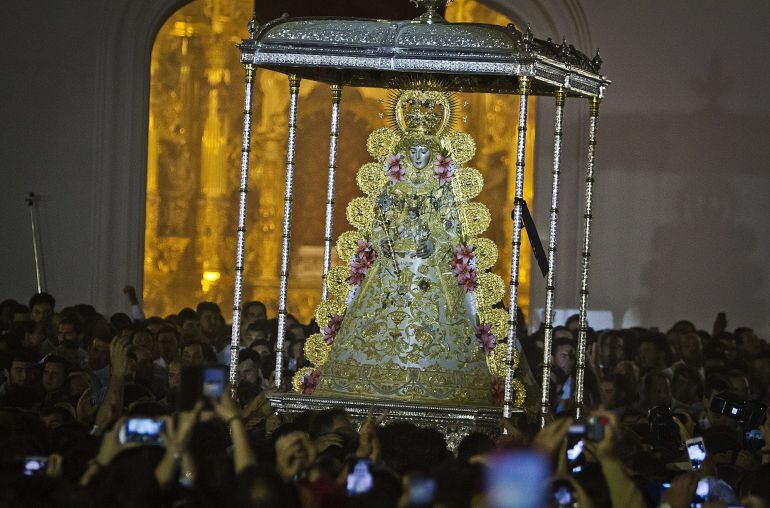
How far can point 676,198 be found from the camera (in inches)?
594

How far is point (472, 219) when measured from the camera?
1013 cm

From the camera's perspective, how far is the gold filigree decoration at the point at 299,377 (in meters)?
10.1

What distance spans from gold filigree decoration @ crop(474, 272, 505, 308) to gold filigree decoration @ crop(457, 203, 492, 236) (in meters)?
0.29

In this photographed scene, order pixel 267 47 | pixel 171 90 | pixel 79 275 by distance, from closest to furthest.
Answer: pixel 267 47
pixel 79 275
pixel 171 90

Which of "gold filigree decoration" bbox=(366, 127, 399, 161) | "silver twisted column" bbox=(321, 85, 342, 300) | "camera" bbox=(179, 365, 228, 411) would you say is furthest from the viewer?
"silver twisted column" bbox=(321, 85, 342, 300)

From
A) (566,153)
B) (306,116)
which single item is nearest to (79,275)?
(306,116)

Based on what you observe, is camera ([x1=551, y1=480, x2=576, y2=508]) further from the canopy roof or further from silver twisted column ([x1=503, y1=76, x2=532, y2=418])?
the canopy roof

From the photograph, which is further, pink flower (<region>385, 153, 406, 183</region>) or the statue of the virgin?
pink flower (<region>385, 153, 406, 183</region>)

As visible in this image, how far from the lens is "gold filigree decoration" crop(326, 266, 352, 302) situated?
33.9 feet

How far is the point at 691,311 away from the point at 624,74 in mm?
2323

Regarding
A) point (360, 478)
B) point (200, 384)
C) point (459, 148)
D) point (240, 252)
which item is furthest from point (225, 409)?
point (459, 148)

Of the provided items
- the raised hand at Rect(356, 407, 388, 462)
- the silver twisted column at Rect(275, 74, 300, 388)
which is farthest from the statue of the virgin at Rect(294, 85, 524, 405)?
the raised hand at Rect(356, 407, 388, 462)

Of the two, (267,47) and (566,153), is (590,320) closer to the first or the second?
(566,153)

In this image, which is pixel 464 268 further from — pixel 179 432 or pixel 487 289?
pixel 179 432
